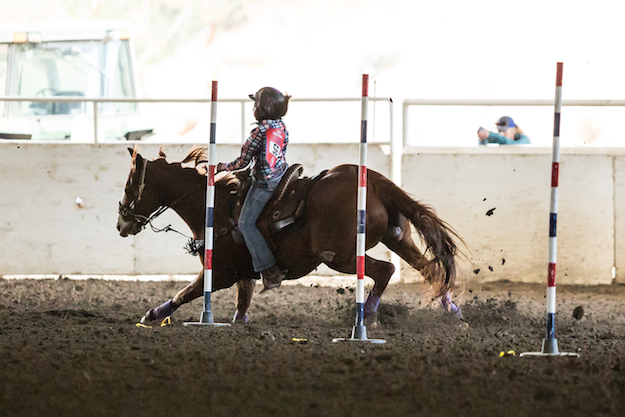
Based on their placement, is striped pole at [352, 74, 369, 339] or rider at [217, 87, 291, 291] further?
rider at [217, 87, 291, 291]

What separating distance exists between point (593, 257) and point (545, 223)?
0.67 metres

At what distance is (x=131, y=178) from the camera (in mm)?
6711

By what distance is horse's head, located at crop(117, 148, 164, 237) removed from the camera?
669cm

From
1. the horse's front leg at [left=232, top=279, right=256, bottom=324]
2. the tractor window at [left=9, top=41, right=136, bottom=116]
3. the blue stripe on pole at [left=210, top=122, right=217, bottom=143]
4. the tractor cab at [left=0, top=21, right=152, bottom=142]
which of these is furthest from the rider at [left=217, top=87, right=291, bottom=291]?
the tractor window at [left=9, top=41, right=136, bottom=116]

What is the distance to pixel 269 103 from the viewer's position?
6227mm

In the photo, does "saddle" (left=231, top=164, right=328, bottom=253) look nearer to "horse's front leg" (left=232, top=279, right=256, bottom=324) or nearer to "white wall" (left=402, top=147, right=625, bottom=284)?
"horse's front leg" (left=232, top=279, right=256, bottom=324)

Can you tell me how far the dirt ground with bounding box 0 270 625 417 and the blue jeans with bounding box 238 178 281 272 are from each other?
1.71 feet

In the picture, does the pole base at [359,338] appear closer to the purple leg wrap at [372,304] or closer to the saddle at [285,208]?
the purple leg wrap at [372,304]

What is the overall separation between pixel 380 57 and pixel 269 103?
2393cm

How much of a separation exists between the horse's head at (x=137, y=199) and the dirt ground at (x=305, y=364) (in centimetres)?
81

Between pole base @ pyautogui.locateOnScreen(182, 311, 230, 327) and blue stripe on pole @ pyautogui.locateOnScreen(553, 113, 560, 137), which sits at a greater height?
blue stripe on pole @ pyautogui.locateOnScreen(553, 113, 560, 137)

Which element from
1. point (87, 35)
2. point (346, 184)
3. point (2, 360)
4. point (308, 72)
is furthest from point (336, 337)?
point (308, 72)

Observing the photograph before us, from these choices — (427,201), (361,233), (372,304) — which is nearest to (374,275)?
(372,304)

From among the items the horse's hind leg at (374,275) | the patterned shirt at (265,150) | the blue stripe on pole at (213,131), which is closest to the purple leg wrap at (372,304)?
the horse's hind leg at (374,275)
